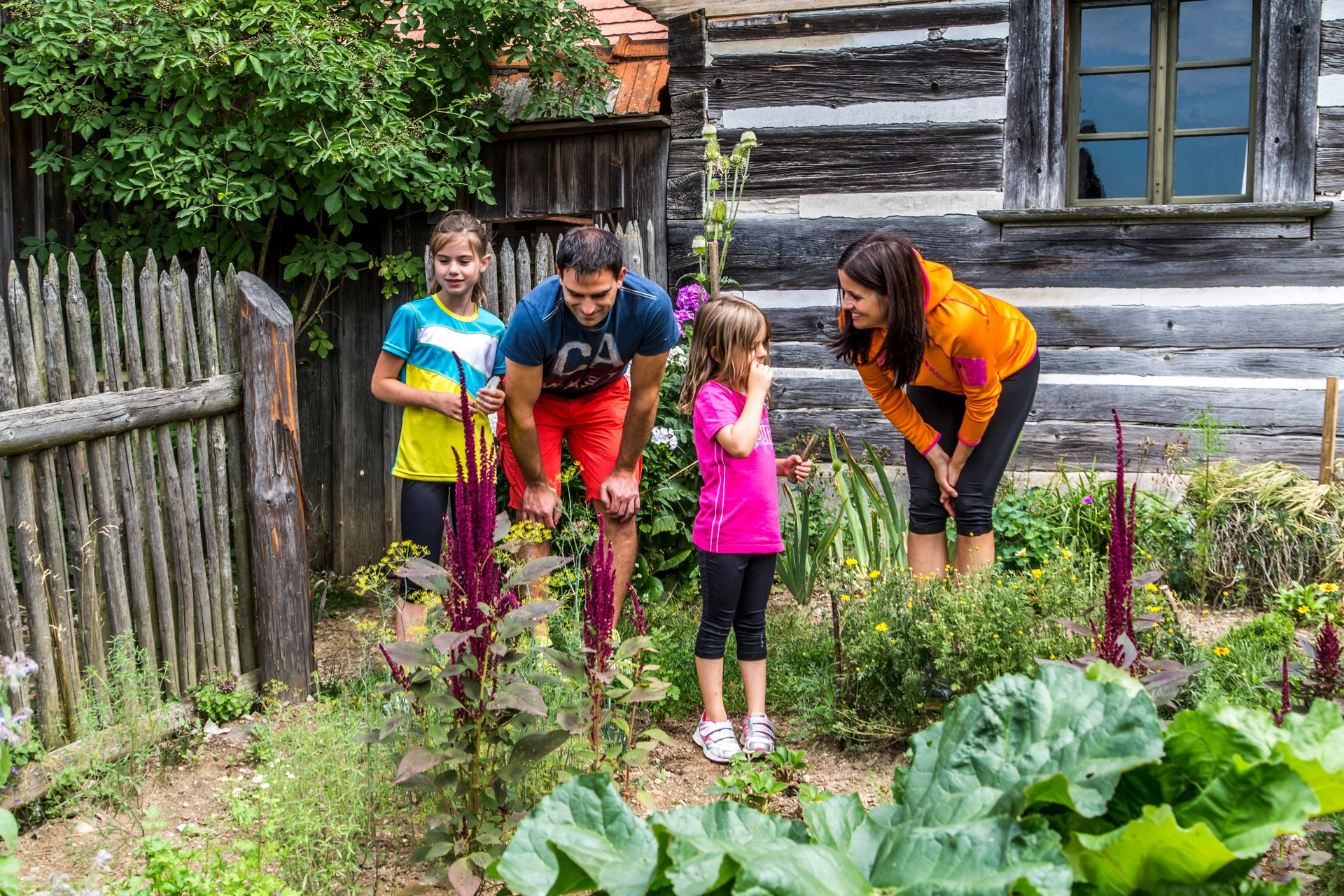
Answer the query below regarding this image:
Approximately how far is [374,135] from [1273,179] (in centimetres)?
425

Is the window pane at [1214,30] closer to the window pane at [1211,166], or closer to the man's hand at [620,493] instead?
Result: the window pane at [1211,166]

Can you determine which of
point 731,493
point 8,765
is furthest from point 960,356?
point 8,765

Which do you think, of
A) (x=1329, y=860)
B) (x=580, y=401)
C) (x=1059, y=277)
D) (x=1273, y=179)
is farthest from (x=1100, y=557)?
(x=1329, y=860)

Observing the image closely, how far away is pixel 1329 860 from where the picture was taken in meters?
1.98

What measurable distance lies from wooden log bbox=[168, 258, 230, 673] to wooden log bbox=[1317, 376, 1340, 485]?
4714mm

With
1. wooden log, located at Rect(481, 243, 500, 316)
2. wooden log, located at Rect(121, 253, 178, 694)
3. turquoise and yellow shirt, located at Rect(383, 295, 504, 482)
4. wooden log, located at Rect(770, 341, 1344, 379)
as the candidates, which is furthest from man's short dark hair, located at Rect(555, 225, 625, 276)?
wooden log, located at Rect(770, 341, 1344, 379)

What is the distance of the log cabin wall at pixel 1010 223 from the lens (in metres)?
5.00

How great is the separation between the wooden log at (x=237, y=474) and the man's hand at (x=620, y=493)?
4.35 ft

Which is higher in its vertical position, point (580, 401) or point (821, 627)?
point (580, 401)

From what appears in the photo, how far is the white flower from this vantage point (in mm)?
4500

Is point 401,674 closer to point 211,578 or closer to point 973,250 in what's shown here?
point 211,578

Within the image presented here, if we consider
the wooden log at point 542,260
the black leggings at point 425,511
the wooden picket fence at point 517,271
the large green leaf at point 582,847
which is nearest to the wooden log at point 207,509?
the black leggings at point 425,511

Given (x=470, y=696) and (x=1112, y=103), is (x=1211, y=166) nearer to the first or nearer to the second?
(x=1112, y=103)

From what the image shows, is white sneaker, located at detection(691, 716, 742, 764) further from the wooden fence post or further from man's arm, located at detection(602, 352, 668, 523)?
the wooden fence post
